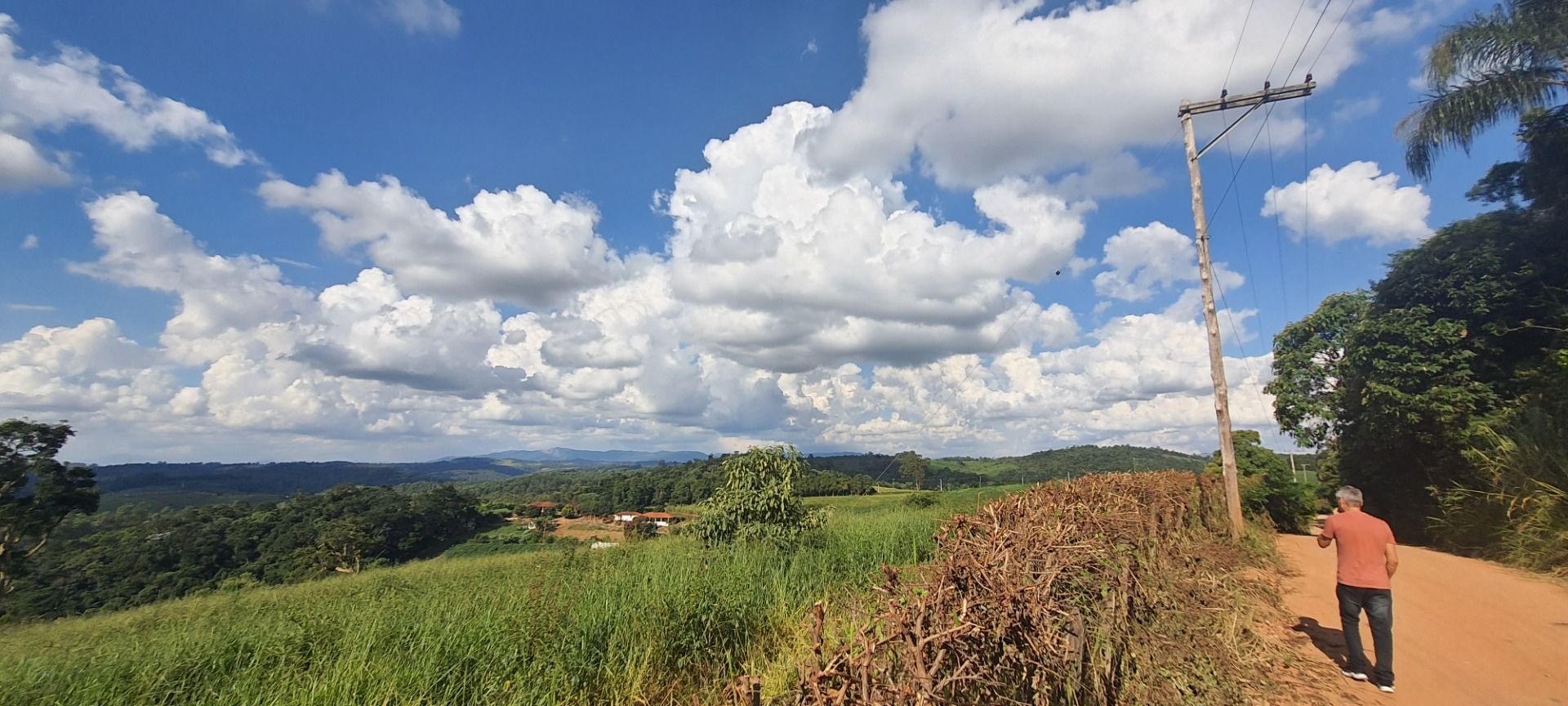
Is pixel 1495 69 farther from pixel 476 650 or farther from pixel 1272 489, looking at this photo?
pixel 476 650

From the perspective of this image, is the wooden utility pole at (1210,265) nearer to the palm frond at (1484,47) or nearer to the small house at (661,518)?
the palm frond at (1484,47)

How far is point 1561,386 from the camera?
1102 centimetres

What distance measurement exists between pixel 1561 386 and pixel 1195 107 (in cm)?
849

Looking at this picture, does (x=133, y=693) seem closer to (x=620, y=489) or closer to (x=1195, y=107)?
(x=1195, y=107)

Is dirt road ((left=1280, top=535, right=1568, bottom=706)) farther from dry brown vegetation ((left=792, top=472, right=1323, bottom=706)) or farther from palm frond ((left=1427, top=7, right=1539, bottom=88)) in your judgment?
palm frond ((left=1427, top=7, right=1539, bottom=88))

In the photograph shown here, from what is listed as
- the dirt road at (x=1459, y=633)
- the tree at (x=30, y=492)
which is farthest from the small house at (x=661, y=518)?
the dirt road at (x=1459, y=633)

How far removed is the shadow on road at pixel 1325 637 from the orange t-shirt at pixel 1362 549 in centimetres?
93

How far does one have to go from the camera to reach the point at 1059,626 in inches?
122

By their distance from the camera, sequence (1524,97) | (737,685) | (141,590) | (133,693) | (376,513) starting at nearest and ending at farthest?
(737,685), (133,693), (1524,97), (141,590), (376,513)

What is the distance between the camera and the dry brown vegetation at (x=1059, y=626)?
7.38ft

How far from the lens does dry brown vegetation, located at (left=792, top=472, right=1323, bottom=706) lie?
7.38 ft

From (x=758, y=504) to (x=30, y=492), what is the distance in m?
38.4

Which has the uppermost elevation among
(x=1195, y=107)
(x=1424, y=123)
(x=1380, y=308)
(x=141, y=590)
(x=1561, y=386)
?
(x=1424, y=123)

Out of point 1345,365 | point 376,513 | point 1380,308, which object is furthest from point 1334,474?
point 376,513
